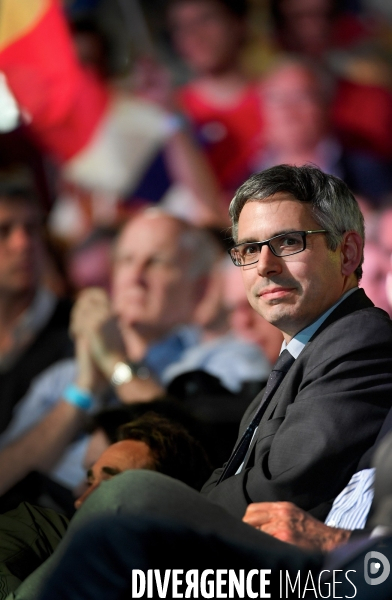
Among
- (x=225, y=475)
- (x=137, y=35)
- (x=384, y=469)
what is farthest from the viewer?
(x=137, y=35)

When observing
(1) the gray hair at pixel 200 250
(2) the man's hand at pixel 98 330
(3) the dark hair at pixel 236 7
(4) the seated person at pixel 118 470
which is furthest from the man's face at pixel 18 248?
(4) the seated person at pixel 118 470

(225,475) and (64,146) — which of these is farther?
(64,146)

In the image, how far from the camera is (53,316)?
4207 mm

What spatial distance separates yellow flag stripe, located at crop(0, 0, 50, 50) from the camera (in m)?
4.67

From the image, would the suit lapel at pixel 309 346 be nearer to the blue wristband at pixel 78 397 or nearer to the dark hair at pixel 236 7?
the blue wristband at pixel 78 397

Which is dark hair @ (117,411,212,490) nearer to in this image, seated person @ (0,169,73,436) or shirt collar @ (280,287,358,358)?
shirt collar @ (280,287,358,358)

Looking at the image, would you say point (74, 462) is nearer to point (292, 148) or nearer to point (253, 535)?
point (292, 148)

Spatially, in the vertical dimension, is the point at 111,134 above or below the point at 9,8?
below

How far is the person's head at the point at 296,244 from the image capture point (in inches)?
64.2

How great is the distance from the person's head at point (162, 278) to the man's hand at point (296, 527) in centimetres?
264

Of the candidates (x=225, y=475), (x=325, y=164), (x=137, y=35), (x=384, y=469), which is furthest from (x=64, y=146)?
(x=384, y=469)

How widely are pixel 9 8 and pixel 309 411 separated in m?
3.91

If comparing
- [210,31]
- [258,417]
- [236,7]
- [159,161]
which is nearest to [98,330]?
[159,161]

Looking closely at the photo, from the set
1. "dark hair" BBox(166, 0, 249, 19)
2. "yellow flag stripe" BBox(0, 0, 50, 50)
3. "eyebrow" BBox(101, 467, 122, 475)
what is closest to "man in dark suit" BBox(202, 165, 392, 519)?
"eyebrow" BBox(101, 467, 122, 475)
